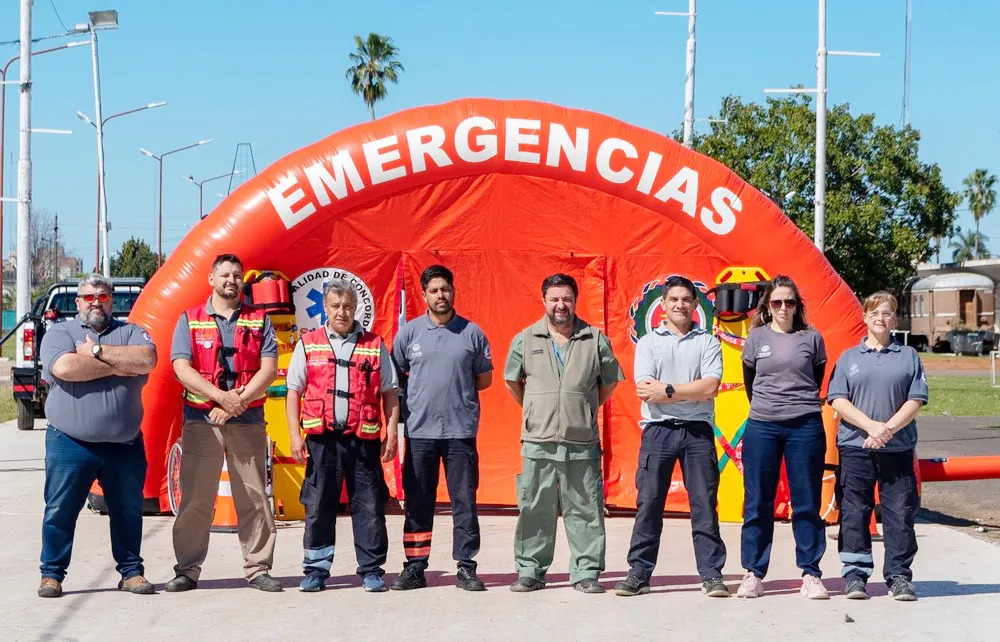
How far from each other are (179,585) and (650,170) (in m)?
4.69

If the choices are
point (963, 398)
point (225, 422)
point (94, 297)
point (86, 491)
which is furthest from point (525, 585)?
point (963, 398)

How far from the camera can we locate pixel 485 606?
268 inches

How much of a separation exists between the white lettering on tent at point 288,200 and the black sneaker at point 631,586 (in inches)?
154

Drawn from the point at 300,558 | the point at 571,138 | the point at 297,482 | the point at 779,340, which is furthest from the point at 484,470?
the point at 779,340

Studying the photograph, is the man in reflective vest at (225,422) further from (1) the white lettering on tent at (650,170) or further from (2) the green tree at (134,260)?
(2) the green tree at (134,260)

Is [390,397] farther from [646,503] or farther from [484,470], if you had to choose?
[484,470]

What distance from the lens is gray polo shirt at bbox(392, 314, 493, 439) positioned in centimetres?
731

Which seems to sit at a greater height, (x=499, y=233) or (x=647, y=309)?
(x=499, y=233)

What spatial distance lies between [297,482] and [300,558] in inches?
58.5

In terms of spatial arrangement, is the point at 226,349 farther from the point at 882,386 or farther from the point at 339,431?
the point at 882,386

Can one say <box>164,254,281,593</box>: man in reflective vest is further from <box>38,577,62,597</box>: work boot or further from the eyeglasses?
<box>38,577,62,597</box>: work boot

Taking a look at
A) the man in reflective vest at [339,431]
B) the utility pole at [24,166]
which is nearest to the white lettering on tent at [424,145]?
the man in reflective vest at [339,431]

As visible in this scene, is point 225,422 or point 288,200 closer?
point 225,422

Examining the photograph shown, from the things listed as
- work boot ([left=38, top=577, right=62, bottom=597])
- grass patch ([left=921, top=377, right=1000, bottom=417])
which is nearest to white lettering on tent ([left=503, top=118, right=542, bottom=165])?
work boot ([left=38, top=577, right=62, bottom=597])
